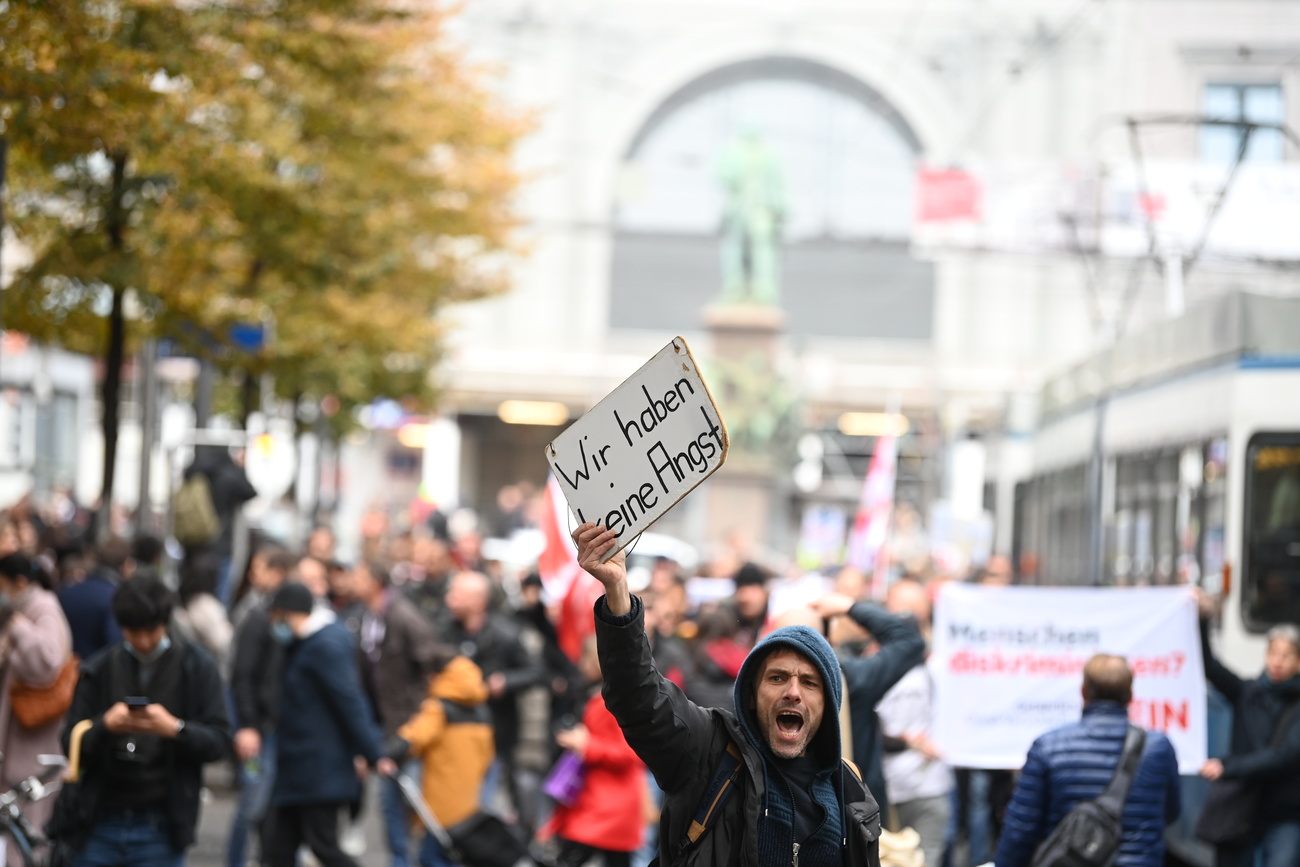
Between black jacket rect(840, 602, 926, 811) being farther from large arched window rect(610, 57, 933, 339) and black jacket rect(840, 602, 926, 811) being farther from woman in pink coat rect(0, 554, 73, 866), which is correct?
large arched window rect(610, 57, 933, 339)

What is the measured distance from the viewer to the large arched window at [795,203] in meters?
66.9

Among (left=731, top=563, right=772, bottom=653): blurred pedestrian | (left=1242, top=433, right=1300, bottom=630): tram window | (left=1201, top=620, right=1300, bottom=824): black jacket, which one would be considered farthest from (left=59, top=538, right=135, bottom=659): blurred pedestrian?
(left=1242, top=433, right=1300, bottom=630): tram window

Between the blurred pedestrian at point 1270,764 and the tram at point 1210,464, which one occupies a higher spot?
the tram at point 1210,464

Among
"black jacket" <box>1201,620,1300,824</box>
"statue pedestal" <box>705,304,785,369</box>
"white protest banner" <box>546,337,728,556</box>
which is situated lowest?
"black jacket" <box>1201,620,1300,824</box>

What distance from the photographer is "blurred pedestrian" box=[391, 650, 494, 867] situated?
34.6 feet

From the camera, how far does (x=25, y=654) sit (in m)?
8.56

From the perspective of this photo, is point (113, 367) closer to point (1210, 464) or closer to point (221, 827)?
point (221, 827)

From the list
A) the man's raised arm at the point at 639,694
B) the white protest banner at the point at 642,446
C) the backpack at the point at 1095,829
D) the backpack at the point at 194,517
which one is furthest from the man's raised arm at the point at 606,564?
→ the backpack at the point at 194,517

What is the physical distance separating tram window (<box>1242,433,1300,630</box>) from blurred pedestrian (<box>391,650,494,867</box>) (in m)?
4.71

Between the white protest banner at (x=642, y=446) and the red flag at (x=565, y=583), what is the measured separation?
7.51 m

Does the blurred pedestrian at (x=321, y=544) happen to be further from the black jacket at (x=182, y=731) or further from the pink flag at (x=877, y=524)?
the black jacket at (x=182, y=731)

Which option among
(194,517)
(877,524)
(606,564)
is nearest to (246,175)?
(194,517)

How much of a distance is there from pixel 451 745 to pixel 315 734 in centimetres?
127

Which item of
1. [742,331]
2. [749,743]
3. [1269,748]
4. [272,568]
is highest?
[742,331]
